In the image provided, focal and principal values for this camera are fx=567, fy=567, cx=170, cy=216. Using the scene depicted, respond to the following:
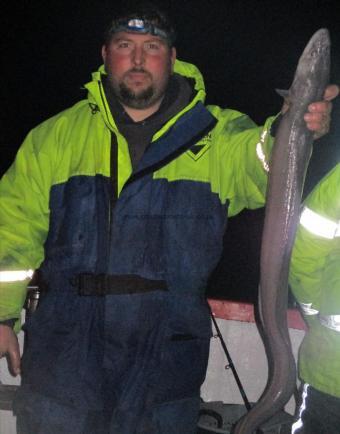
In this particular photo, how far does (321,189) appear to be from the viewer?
93.0 inches

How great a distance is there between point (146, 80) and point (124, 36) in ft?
0.96

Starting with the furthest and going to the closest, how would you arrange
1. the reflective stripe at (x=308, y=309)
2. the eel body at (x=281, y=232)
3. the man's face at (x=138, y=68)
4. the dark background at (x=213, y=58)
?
the dark background at (x=213, y=58) < the man's face at (x=138, y=68) < the reflective stripe at (x=308, y=309) < the eel body at (x=281, y=232)

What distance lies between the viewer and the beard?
9.23 feet

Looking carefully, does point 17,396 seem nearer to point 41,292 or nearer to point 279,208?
point 41,292

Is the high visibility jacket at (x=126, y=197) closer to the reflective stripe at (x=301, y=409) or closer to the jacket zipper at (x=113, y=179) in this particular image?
the jacket zipper at (x=113, y=179)

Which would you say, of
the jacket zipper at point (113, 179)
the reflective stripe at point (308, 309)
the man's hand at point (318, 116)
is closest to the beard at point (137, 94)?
the jacket zipper at point (113, 179)

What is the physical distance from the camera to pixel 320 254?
2.42m

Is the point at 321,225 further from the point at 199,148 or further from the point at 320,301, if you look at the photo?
the point at 199,148

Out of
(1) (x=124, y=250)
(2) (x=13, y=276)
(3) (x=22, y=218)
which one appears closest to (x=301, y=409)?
(1) (x=124, y=250)

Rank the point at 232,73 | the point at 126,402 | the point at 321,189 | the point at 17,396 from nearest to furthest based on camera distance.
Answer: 1. the point at 321,189
2. the point at 126,402
3. the point at 17,396
4. the point at 232,73

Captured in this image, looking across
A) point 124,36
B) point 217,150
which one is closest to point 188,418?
point 217,150

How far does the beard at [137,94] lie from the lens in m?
2.81

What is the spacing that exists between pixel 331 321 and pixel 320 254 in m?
0.28

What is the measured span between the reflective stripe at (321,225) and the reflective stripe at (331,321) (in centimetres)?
34
